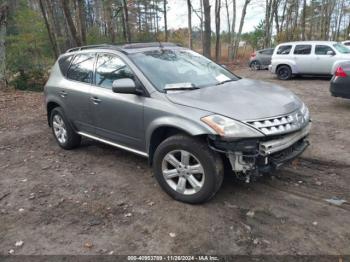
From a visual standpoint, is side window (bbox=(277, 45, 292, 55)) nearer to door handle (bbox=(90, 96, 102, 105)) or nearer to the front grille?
the front grille

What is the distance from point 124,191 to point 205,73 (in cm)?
194

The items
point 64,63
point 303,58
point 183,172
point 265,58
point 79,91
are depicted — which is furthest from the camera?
point 265,58

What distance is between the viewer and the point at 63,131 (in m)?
5.61

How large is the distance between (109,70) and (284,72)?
1083 centimetres

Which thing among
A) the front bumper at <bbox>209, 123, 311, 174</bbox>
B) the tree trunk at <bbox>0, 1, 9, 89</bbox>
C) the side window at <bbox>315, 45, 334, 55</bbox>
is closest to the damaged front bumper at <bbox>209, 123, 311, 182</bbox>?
the front bumper at <bbox>209, 123, 311, 174</bbox>

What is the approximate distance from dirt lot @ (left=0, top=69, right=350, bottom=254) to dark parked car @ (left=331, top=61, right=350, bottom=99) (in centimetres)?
247

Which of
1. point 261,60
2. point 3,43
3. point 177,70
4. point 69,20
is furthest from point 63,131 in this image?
point 261,60

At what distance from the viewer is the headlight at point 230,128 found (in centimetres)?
315

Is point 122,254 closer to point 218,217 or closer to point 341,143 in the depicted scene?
point 218,217

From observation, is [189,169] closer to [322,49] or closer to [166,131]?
[166,131]

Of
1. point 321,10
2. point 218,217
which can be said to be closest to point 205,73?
point 218,217

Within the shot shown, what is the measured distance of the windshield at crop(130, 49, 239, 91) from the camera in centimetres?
398

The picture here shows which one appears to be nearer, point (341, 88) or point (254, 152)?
point (254, 152)

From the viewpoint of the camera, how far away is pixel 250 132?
315cm
